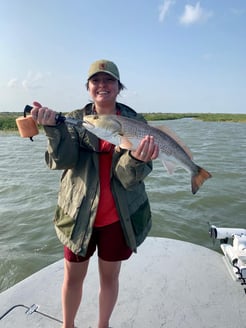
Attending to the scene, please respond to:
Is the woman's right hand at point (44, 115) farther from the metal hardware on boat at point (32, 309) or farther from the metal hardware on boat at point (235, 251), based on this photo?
the metal hardware on boat at point (235, 251)

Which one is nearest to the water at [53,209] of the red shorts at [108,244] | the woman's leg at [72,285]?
the woman's leg at [72,285]

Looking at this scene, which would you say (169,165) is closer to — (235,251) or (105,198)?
(105,198)

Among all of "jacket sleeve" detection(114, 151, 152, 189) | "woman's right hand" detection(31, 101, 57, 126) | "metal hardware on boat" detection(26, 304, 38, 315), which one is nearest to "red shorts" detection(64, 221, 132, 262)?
"jacket sleeve" detection(114, 151, 152, 189)

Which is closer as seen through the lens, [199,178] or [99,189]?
[99,189]

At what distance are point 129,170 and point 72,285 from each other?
112 centimetres

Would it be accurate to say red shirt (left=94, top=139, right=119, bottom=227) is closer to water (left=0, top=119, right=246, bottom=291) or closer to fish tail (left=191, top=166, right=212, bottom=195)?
fish tail (left=191, top=166, right=212, bottom=195)

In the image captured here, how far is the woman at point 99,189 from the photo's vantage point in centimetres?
256

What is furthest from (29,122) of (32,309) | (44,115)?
(32,309)

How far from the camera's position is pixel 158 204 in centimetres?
1008

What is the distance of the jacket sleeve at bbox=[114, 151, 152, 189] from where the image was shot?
8.21 feet

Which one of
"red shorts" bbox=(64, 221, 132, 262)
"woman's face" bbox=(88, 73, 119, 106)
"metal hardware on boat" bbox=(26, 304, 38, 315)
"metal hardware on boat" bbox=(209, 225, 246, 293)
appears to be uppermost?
"woman's face" bbox=(88, 73, 119, 106)

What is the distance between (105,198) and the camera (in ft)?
8.79

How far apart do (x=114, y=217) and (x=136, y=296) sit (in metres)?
1.53

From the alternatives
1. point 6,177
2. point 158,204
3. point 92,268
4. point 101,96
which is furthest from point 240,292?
point 6,177
